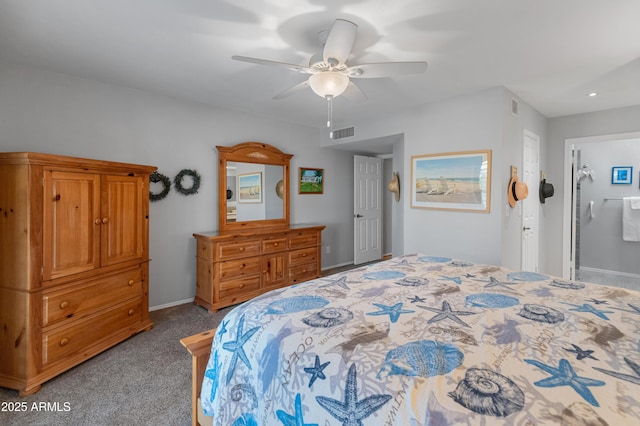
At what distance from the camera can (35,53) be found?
235 cm

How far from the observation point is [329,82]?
2025 mm

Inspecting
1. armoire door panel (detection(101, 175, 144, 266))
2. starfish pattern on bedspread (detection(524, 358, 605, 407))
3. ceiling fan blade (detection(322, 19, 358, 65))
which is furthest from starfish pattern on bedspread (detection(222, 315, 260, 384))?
armoire door panel (detection(101, 175, 144, 266))

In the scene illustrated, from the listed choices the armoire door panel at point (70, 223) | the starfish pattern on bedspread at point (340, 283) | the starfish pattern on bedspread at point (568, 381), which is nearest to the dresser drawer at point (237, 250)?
the armoire door panel at point (70, 223)

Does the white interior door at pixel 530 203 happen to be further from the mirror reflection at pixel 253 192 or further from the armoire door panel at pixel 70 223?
the armoire door panel at pixel 70 223

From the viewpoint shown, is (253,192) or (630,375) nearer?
(630,375)

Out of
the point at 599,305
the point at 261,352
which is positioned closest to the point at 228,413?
the point at 261,352

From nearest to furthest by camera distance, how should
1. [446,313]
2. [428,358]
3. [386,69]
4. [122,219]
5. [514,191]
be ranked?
[428,358]
[446,313]
[386,69]
[122,219]
[514,191]

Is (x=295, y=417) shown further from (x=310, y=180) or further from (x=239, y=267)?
(x=310, y=180)

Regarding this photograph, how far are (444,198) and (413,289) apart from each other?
2071 mm

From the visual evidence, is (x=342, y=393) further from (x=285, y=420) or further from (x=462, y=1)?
(x=462, y=1)

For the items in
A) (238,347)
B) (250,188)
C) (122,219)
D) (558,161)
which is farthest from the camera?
(558,161)

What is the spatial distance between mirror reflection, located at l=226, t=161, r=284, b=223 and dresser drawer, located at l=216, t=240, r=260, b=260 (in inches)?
20.6

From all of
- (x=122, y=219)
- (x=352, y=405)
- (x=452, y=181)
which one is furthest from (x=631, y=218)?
(x=122, y=219)

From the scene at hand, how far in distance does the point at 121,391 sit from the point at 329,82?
2533mm
